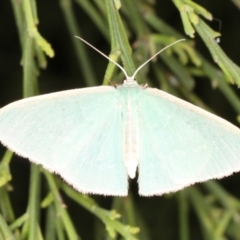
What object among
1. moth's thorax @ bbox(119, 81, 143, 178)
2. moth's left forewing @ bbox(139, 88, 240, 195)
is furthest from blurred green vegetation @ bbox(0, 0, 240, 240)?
moth's left forewing @ bbox(139, 88, 240, 195)

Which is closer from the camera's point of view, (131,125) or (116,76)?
Answer: (131,125)

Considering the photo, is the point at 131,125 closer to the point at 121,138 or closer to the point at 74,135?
the point at 121,138

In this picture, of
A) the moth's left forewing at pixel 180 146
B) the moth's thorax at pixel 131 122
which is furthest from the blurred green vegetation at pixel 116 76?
the moth's left forewing at pixel 180 146

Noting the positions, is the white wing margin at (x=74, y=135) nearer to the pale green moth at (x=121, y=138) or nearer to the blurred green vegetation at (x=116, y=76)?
the pale green moth at (x=121, y=138)

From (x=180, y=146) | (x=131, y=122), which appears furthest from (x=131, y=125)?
(x=180, y=146)

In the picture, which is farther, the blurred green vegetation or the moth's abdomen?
the blurred green vegetation

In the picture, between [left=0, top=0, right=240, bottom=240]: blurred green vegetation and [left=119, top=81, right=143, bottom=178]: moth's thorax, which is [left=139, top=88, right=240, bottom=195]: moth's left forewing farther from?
[left=0, top=0, right=240, bottom=240]: blurred green vegetation

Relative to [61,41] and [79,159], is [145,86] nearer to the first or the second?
[79,159]
